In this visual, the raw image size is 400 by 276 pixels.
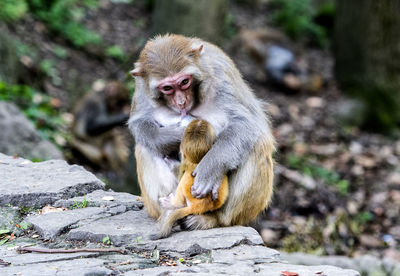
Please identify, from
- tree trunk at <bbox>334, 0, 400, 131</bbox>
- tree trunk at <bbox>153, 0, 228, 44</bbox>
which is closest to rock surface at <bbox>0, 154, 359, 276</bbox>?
tree trunk at <bbox>153, 0, 228, 44</bbox>

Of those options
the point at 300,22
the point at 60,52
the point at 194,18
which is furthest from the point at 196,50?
the point at 300,22

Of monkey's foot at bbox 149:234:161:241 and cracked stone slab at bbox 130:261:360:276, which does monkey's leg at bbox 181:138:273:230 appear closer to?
monkey's foot at bbox 149:234:161:241

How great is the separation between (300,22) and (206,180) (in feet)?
48.4

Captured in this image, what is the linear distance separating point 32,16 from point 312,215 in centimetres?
836

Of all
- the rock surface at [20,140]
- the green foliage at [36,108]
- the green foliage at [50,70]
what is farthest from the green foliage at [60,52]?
the rock surface at [20,140]

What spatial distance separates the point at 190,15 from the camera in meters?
8.45

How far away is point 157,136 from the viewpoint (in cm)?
496

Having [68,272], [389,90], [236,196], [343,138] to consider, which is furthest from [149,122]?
[389,90]

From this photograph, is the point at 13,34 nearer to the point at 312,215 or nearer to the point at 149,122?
the point at 312,215

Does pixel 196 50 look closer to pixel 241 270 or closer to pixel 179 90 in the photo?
pixel 179 90

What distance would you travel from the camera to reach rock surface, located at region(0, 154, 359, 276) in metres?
3.92

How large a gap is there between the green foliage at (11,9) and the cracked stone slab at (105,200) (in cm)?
775

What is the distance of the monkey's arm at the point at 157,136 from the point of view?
4.94 metres

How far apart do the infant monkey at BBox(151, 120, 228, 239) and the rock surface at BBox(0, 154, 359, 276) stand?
0.53ft
